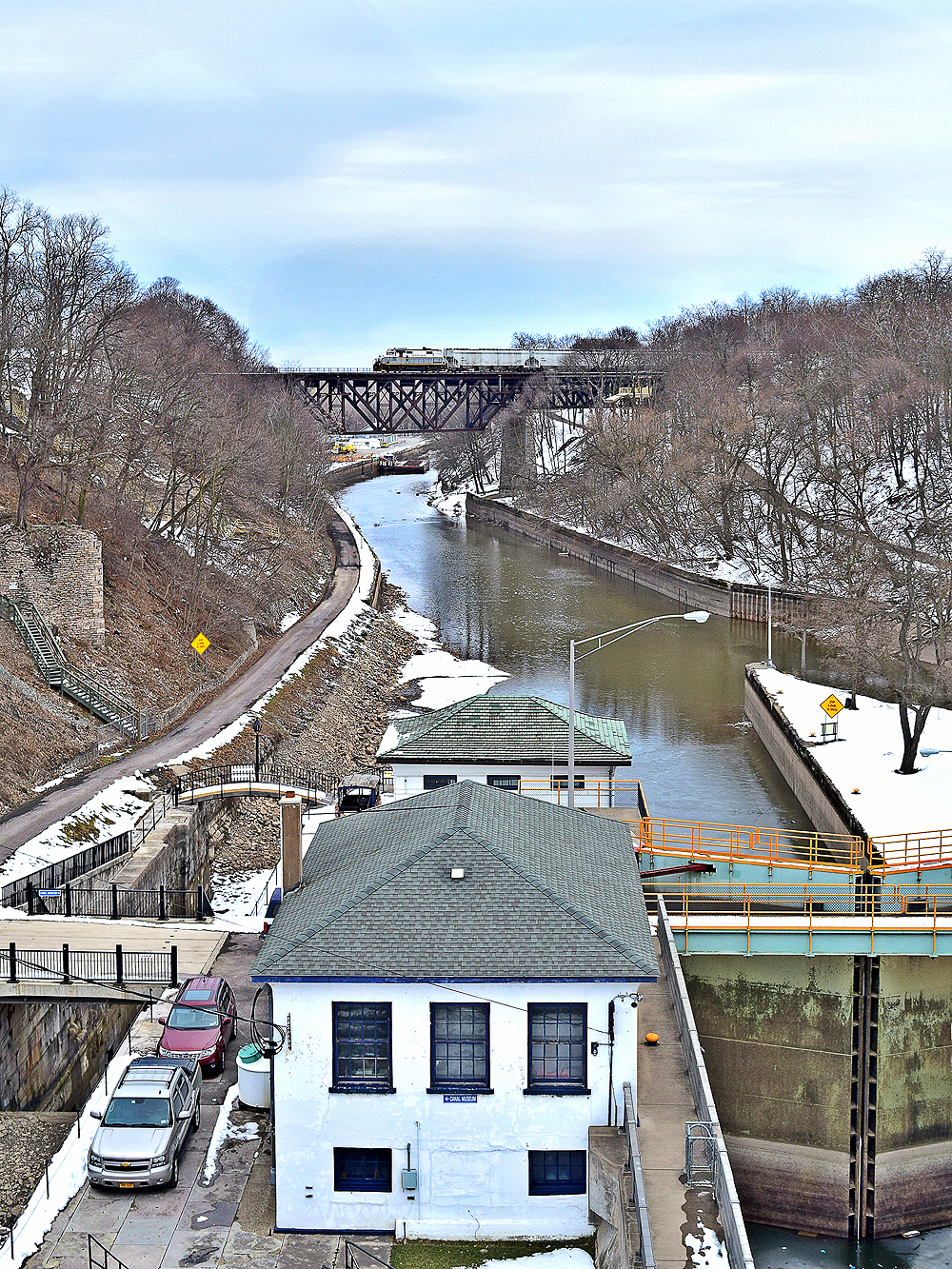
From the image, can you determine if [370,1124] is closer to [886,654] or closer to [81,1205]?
[81,1205]

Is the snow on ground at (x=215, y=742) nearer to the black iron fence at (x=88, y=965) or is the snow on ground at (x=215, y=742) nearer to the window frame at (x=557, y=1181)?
the black iron fence at (x=88, y=965)

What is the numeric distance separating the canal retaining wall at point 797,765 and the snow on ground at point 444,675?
44.6 feet

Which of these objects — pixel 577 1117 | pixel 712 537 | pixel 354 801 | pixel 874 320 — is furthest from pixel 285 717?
pixel 874 320

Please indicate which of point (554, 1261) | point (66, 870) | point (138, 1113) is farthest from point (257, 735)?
point (554, 1261)

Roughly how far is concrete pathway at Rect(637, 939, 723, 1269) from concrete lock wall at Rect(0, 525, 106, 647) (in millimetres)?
37284

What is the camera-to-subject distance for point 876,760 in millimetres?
49844

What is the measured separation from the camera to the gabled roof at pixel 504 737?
38.0 meters

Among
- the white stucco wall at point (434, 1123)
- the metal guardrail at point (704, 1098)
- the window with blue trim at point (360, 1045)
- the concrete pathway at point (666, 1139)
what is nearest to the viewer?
the metal guardrail at point (704, 1098)

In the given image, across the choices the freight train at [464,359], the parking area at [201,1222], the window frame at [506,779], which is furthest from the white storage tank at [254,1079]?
the freight train at [464,359]

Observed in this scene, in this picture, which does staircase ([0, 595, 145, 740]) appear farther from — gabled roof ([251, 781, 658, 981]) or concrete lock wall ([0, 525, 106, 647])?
gabled roof ([251, 781, 658, 981])

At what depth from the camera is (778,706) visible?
59.1 metres

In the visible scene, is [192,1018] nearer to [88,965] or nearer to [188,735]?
[88,965]

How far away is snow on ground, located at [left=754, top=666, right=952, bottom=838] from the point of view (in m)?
42.7

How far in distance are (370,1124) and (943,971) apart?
14.3 metres
